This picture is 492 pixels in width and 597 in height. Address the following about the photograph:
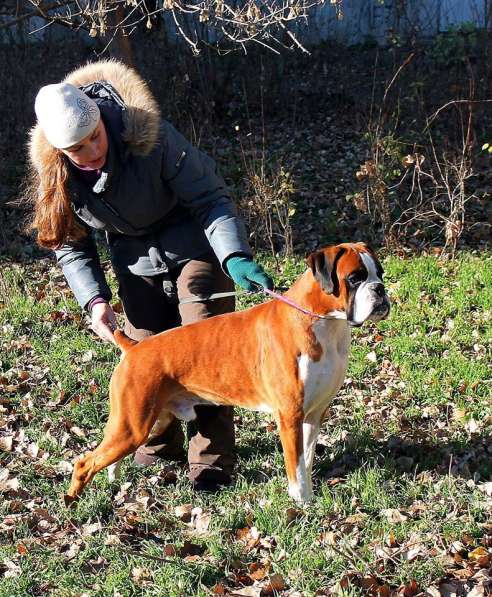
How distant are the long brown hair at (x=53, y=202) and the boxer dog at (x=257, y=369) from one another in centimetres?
66

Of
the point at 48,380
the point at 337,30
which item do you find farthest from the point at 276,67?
the point at 48,380

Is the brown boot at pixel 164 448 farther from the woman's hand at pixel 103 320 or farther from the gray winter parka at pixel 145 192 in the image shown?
the gray winter parka at pixel 145 192

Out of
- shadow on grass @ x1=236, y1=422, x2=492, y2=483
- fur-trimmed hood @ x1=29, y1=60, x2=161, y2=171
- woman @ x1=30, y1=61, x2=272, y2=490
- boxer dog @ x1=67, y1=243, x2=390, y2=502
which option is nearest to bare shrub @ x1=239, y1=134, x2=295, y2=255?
shadow on grass @ x1=236, y1=422, x2=492, y2=483

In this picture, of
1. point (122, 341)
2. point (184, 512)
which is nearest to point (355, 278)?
point (122, 341)

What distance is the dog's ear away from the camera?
406 cm

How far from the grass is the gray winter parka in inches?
52.5

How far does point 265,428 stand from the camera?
5.74 meters

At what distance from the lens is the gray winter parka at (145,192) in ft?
14.6

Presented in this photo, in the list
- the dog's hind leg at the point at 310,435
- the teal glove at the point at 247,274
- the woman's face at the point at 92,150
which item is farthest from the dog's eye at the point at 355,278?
the woman's face at the point at 92,150

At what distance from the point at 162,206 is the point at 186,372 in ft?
3.15

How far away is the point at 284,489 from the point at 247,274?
1.34 metres

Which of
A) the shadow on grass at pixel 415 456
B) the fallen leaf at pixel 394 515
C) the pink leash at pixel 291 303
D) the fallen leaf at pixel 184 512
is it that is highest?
the pink leash at pixel 291 303

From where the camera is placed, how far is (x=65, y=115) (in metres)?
4.02

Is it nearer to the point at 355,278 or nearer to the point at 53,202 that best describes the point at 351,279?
the point at 355,278
